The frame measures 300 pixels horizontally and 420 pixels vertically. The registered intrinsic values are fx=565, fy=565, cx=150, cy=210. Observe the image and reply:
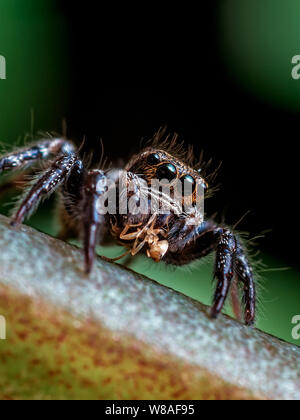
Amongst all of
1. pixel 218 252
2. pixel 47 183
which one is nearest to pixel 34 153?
pixel 47 183

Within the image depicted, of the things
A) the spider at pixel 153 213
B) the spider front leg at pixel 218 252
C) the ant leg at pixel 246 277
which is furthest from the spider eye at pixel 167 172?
the ant leg at pixel 246 277

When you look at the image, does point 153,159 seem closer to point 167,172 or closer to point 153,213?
point 167,172

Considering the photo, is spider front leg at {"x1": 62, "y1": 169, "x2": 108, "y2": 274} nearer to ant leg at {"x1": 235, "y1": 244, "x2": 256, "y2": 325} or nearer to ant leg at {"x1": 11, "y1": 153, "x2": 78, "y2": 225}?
ant leg at {"x1": 11, "y1": 153, "x2": 78, "y2": 225}

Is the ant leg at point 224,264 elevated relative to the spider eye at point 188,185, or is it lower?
lower

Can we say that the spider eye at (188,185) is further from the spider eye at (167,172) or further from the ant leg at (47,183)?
the ant leg at (47,183)

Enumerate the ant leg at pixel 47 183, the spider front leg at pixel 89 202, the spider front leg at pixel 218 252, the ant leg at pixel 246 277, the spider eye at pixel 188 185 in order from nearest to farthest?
the spider front leg at pixel 89 202 < the ant leg at pixel 47 183 < the spider front leg at pixel 218 252 < the ant leg at pixel 246 277 < the spider eye at pixel 188 185

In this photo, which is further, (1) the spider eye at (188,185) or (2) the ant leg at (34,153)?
(1) the spider eye at (188,185)
